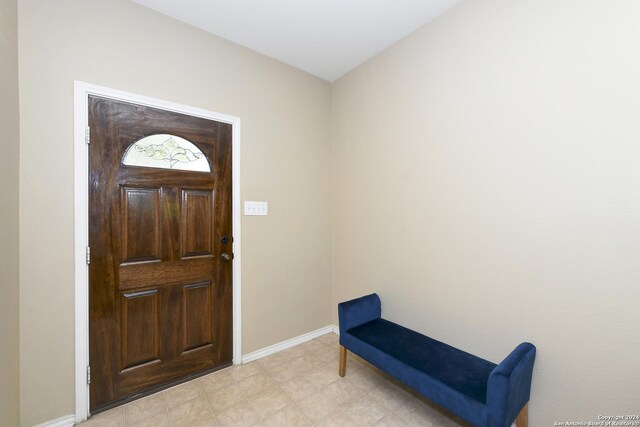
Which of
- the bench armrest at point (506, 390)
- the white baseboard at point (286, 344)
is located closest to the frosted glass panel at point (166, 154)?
the white baseboard at point (286, 344)

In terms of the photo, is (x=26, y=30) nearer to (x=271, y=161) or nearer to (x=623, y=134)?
(x=271, y=161)

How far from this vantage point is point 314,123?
2.81 m

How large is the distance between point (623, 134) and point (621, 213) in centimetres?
38

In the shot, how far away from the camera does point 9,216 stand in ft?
4.37

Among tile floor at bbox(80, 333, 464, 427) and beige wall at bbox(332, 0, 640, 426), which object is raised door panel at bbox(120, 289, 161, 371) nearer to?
tile floor at bbox(80, 333, 464, 427)

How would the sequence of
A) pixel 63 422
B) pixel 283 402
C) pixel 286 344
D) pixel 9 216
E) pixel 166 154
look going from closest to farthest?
pixel 9 216 < pixel 63 422 < pixel 283 402 < pixel 166 154 < pixel 286 344

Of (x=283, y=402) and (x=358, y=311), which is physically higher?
(x=358, y=311)

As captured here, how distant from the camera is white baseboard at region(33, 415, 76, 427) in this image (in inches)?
62.3

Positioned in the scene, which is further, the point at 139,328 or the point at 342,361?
the point at 342,361

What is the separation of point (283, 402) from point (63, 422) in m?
1.34

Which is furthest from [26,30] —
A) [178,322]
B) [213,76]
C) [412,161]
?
[412,161]

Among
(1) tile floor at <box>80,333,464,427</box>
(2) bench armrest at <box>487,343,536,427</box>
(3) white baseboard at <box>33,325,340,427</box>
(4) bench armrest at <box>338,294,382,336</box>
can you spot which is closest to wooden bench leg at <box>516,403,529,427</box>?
(2) bench armrest at <box>487,343,536,427</box>

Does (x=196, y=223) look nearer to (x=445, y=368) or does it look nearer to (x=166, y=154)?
(x=166, y=154)

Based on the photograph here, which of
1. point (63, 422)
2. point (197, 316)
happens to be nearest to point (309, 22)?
point (197, 316)
